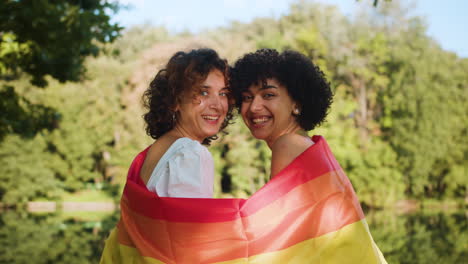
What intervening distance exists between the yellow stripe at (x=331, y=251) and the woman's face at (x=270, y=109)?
33.1 inches

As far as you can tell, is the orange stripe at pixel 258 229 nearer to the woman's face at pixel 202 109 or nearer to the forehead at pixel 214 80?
the woman's face at pixel 202 109

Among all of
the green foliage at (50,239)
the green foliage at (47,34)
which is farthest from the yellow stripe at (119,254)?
the green foliage at (50,239)

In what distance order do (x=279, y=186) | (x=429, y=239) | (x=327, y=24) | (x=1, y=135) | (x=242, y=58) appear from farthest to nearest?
1. (x=327, y=24)
2. (x=429, y=239)
3. (x=1, y=135)
4. (x=242, y=58)
5. (x=279, y=186)

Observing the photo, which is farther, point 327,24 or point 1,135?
point 327,24

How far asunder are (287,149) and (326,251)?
1.93 feet

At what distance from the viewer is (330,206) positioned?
2.51m

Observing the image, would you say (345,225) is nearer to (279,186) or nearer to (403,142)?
(279,186)

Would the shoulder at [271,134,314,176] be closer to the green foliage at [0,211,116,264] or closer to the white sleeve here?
the white sleeve

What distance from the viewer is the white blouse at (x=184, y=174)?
2.41 meters

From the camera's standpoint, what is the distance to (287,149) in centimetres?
272

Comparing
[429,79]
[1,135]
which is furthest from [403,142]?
[1,135]

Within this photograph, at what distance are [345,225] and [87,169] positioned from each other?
33559 mm

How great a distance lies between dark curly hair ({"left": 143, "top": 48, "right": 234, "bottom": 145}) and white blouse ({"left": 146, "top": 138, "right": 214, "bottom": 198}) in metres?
0.47

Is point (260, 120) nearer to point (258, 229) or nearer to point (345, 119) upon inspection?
point (258, 229)
